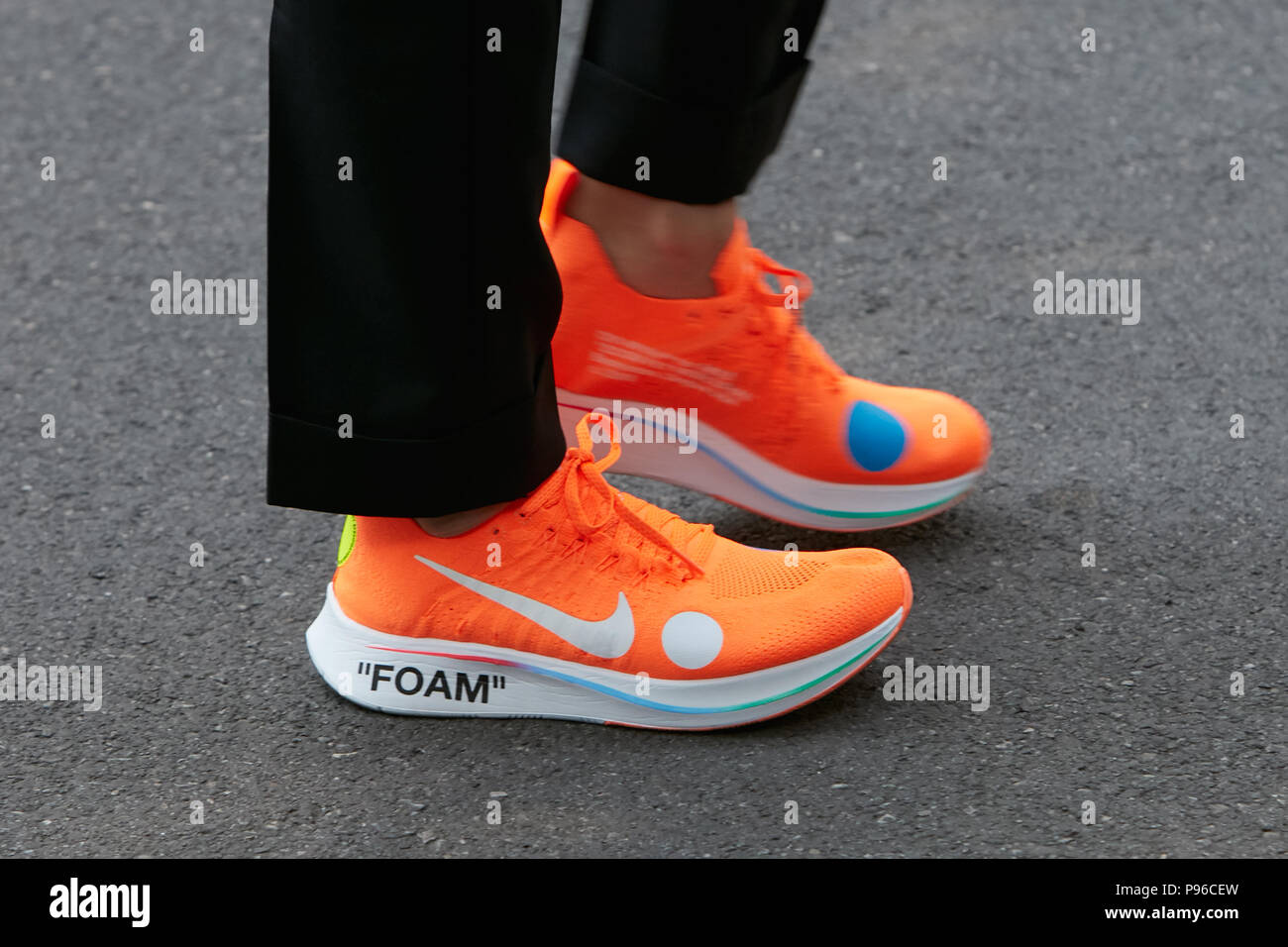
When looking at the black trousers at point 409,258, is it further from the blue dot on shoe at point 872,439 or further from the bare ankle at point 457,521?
the blue dot on shoe at point 872,439

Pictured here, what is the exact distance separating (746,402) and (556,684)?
1.36 feet

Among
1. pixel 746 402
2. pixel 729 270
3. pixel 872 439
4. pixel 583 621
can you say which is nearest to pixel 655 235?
pixel 729 270

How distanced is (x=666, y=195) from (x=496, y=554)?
1.47 feet

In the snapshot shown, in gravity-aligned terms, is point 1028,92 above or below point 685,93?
above

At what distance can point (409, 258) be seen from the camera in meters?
1.34

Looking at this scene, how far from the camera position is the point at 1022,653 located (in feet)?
5.53

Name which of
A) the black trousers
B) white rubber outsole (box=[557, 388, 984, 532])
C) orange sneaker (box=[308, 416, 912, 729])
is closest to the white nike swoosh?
orange sneaker (box=[308, 416, 912, 729])

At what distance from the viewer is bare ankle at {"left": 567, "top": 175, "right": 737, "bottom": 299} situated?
1736 mm

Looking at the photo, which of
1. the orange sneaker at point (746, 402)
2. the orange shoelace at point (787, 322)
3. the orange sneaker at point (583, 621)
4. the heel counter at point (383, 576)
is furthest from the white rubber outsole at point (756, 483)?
the heel counter at point (383, 576)

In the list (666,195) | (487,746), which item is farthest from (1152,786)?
(666,195)

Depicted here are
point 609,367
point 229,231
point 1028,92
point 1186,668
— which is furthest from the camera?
point 1028,92

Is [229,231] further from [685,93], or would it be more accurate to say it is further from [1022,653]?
[1022,653]

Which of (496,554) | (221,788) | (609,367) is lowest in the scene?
(221,788)

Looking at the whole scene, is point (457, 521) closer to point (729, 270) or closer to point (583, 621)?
point (583, 621)
